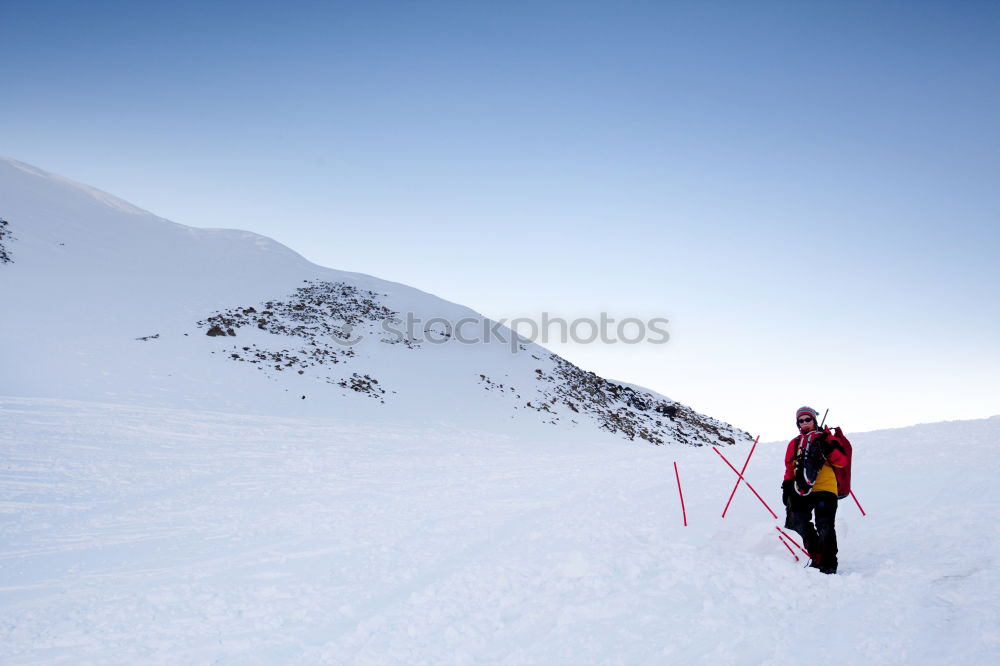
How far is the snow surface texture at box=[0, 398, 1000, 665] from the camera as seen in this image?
509 cm

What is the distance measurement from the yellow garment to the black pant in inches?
2.0

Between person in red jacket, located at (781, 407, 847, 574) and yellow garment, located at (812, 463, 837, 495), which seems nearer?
person in red jacket, located at (781, 407, 847, 574)

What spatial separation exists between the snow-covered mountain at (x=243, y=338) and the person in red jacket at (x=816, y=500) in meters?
17.1

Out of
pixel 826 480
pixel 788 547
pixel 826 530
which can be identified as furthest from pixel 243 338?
pixel 826 530

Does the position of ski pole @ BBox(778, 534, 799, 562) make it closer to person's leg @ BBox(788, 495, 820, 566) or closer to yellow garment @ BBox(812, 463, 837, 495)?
person's leg @ BBox(788, 495, 820, 566)

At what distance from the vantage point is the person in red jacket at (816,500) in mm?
6633

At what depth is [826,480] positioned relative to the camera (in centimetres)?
696

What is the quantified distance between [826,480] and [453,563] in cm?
488

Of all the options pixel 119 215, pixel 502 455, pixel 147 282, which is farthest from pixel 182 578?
pixel 119 215

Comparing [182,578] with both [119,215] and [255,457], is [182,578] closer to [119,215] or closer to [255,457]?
[255,457]

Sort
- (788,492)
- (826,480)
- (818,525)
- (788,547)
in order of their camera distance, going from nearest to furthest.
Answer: (818,525) → (826,480) → (788,547) → (788,492)

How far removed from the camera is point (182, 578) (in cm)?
698

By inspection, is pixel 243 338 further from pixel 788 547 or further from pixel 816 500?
pixel 816 500

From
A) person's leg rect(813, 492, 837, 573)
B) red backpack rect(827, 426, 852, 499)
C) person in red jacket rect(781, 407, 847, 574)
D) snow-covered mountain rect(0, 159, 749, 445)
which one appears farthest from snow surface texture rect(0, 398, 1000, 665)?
snow-covered mountain rect(0, 159, 749, 445)
